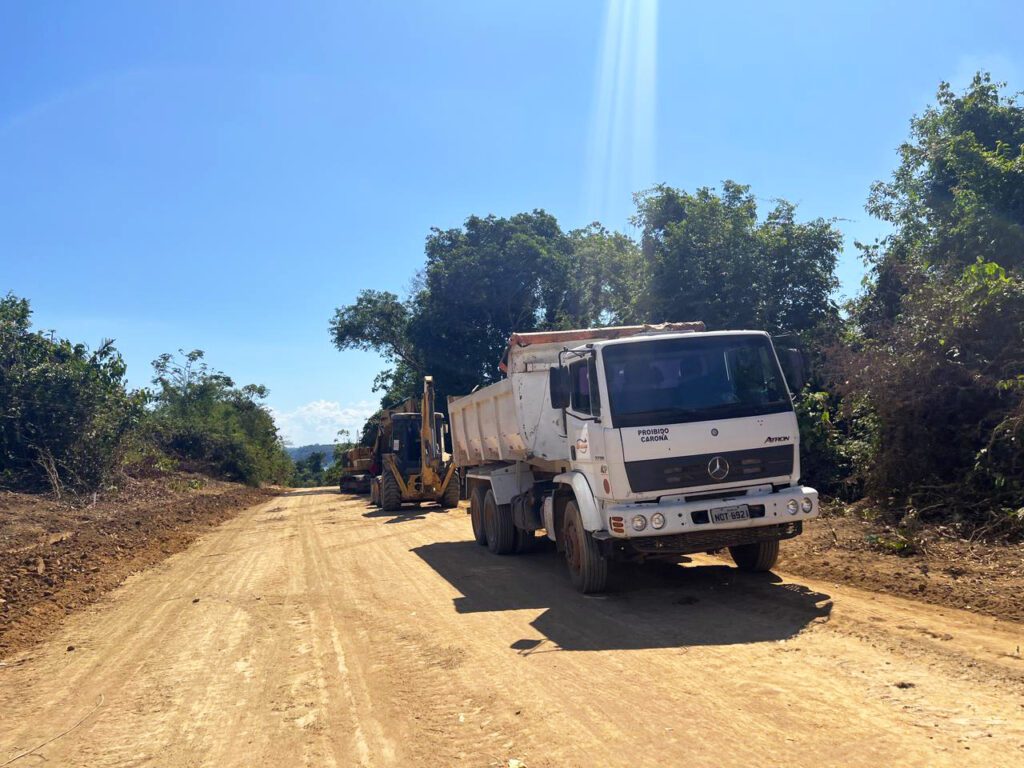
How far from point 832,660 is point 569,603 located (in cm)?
316

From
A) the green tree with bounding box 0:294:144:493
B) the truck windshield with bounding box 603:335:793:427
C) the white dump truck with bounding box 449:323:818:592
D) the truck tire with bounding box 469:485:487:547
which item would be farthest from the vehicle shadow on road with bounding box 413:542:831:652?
the green tree with bounding box 0:294:144:493

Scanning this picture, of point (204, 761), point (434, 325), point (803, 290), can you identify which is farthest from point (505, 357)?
point (434, 325)

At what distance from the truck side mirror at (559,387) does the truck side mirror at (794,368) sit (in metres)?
2.32

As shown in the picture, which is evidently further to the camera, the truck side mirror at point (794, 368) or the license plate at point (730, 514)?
the truck side mirror at point (794, 368)

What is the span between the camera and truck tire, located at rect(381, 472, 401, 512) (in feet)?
76.0

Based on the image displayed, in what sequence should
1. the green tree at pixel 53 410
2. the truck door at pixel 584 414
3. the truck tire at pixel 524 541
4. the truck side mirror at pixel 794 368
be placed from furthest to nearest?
the green tree at pixel 53 410, the truck tire at pixel 524 541, the truck side mirror at pixel 794 368, the truck door at pixel 584 414

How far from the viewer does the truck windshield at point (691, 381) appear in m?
7.87

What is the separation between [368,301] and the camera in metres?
41.5

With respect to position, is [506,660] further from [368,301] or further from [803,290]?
[368,301]

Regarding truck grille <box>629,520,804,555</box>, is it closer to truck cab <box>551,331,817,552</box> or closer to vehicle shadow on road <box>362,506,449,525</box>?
truck cab <box>551,331,817,552</box>

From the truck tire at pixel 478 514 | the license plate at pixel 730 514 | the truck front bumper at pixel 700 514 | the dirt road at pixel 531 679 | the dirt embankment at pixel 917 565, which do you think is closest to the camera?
the dirt road at pixel 531 679

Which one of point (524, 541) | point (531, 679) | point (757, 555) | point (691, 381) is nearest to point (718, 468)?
point (691, 381)

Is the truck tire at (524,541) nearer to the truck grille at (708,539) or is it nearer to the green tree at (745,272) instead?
the truck grille at (708,539)

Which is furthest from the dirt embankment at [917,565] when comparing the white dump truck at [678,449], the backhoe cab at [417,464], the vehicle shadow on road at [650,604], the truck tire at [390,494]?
the truck tire at [390,494]
